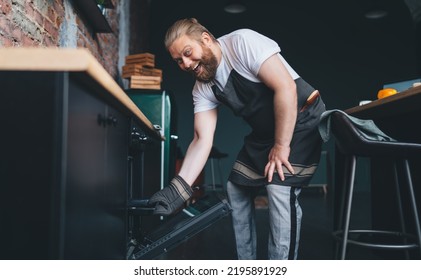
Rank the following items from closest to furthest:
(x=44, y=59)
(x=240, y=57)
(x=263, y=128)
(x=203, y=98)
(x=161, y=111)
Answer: (x=44, y=59), (x=240, y=57), (x=263, y=128), (x=203, y=98), (x=161, y=111)

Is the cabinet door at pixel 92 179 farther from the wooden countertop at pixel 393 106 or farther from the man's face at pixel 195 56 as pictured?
the wooden countertop at pixel 393 106

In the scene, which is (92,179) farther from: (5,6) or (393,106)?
(393,106)

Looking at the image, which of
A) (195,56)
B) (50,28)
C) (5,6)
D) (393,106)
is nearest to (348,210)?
(393,106)

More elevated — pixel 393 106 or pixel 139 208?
pixel 393 106

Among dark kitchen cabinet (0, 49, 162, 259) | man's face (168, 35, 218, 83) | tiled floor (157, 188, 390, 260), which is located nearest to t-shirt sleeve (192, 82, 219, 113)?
man's face (168, 35, 218, 83)

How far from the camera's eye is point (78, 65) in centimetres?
74

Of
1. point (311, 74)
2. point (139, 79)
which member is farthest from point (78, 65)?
point (311, 74)

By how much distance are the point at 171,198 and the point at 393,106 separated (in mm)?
1115

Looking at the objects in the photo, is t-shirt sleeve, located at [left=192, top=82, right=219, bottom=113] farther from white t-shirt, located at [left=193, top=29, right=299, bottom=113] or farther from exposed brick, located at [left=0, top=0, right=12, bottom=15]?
exposed brick, located at [left=0, top=0, right=12, bottom=15]

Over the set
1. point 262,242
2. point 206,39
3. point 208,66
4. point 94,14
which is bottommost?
point 262,242

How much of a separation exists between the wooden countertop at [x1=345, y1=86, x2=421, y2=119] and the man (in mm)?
297

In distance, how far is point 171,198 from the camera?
1.68 metres

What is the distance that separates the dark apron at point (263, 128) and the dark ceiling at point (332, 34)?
6.07 metres

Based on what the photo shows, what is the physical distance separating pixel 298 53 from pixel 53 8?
20.6 ft
